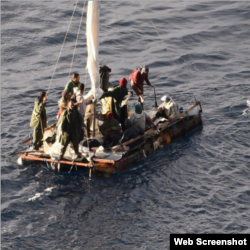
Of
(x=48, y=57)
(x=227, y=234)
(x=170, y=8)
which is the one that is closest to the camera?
(x=227, y=234)

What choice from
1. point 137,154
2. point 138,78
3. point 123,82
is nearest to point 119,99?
point 123,82

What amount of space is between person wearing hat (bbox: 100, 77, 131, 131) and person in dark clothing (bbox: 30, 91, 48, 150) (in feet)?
8.24

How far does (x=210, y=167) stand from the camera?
113 feet

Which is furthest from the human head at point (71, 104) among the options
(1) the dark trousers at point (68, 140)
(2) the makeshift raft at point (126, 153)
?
(2) the makeshift raft at point (126, 153)

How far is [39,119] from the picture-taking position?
34.9 metres

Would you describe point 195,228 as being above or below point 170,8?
below

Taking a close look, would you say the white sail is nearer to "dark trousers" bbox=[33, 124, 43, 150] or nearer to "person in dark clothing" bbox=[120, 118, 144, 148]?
"person in dark clothing" bbox=[120, 118, 144, 148]

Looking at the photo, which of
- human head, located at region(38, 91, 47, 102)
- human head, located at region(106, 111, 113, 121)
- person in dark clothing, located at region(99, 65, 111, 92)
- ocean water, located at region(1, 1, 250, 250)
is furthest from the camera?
person in dark clothing, located at region(99, 65, 111, 92)

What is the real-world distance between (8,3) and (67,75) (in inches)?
492

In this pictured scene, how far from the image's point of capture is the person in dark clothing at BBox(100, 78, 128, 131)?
35.1 meters

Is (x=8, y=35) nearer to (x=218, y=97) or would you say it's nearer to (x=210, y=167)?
(x=218, y=97)

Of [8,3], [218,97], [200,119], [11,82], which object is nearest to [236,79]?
[218,97]

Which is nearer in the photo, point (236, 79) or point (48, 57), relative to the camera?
point (236, 79)

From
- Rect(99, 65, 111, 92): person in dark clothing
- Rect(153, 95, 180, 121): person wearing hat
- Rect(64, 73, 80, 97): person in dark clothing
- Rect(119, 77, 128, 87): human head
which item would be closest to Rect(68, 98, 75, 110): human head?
Rect(64, 73, 80, 97): person in dark clothing
